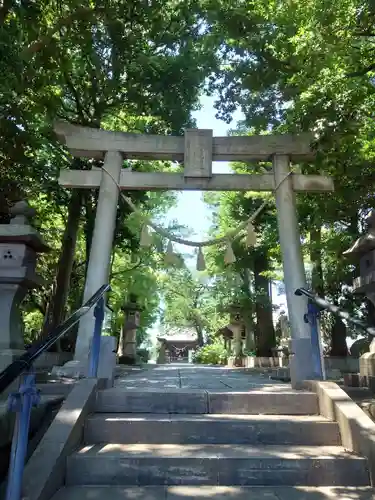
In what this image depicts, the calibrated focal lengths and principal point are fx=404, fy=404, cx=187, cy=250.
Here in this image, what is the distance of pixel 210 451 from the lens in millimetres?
3480

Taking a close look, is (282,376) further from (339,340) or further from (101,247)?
(339,340)

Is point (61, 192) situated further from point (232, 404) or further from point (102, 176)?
point (232, 404)

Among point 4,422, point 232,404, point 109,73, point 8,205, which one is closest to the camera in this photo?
point 4,422

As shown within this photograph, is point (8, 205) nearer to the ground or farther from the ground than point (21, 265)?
farther from the ground

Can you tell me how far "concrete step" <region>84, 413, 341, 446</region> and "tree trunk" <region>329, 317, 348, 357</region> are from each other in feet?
37.2

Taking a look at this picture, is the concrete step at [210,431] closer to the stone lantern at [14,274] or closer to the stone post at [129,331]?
the stone lantern at [14,274]

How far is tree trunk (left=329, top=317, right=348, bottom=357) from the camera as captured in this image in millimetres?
14406

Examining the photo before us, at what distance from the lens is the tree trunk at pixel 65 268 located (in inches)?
443

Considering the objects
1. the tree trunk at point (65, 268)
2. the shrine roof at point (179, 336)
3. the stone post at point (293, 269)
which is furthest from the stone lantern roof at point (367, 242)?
the shrine roof at point (179, 336)

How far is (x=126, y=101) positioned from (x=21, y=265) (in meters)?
9.08

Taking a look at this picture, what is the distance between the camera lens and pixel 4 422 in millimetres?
2996

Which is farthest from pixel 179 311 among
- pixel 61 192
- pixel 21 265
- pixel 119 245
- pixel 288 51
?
pixel 21 265

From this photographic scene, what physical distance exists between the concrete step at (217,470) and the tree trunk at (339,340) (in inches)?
466

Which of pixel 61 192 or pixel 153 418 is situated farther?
pixel 61 192
